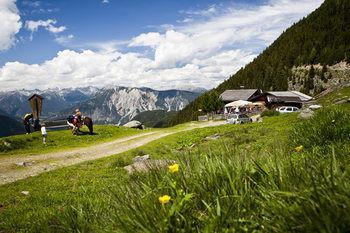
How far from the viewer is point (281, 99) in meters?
131

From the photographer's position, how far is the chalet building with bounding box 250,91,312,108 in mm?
129750

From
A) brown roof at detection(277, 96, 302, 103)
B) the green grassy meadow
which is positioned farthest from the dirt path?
brown roof at detection(277, 96, 302, 103)

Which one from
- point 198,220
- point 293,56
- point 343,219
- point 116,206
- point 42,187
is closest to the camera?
point 343,219

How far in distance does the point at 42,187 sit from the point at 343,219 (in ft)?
46.5

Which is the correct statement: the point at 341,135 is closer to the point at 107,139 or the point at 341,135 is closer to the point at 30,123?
the point at 107,139

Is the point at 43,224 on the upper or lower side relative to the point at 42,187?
upper

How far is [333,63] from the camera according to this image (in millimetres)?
160625

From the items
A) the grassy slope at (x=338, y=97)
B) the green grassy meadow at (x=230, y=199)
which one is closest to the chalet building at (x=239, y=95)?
the grassy slope at (x=338, y=97)

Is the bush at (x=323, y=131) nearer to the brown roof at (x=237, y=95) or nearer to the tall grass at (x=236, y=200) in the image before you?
the tall grass at (x=236, y=200)

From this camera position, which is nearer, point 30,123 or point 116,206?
point 116,206

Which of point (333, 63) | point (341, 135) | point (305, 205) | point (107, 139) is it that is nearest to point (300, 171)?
point (305, 205)

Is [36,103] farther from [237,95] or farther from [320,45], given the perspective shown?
[320,45]

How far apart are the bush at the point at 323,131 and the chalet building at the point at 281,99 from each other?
122955 mm

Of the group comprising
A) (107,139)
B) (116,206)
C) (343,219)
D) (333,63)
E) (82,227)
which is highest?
(333,63)
